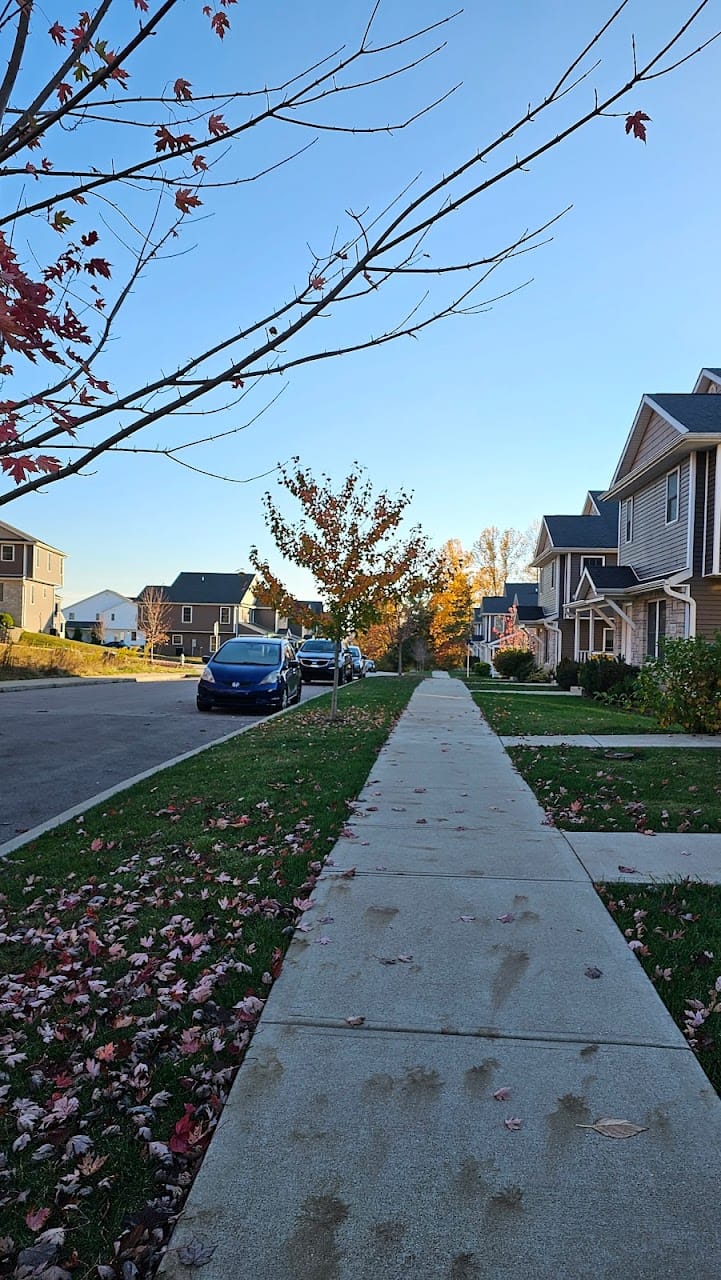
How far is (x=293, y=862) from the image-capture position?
18.6 feet

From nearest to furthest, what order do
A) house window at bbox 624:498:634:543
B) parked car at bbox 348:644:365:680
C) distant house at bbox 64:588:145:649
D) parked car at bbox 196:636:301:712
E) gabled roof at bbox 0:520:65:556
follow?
parked car at bbox 196:636:301:712 < house window at bbox 624:498:634:543 < parked car at bbox 348:644:365:680 < gabled roof at bbox 0:520:65:556 < distant house at bbox 64:588:145:649

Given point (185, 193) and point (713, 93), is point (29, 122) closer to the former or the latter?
point (185, 193)

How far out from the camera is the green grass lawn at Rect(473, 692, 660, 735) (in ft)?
43.2

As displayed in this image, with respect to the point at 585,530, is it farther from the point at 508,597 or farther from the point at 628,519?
the point at 508,597

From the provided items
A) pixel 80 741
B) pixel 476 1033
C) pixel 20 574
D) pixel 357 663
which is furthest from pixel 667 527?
pixel 20 574

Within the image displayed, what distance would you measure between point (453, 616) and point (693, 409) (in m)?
35.9

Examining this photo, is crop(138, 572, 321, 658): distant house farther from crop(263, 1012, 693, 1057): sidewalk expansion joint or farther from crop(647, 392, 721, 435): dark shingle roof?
crop(263, 1012, 693, 1057): sidewalk expansion joint

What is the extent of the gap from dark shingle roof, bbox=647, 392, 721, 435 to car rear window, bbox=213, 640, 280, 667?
9.66 m

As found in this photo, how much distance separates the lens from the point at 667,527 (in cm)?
2095

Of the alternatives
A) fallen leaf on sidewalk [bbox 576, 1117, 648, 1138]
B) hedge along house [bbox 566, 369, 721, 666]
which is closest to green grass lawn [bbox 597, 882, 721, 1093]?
fallen leaf on sidewalk [bbox 576, 1117, 648, 1138]

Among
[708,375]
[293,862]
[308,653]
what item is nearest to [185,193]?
[293,862]

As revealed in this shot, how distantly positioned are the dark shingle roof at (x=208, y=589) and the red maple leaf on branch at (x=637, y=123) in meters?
72.7

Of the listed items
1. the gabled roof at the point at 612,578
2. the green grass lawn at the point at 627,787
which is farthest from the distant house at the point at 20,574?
the green grass lawn at the point at 627,787

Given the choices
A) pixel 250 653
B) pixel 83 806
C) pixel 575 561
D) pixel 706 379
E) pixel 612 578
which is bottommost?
pixel 83 806
